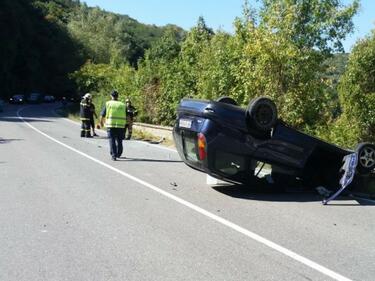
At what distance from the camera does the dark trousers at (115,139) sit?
13383mm

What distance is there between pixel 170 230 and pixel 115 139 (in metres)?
7.31

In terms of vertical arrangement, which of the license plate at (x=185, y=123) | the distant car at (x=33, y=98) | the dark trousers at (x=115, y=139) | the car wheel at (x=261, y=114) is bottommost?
the distant car at (x=33, y=98)

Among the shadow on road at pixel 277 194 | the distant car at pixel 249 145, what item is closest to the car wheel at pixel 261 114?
the distant car at pixel 249 145

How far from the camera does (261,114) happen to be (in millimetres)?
8516

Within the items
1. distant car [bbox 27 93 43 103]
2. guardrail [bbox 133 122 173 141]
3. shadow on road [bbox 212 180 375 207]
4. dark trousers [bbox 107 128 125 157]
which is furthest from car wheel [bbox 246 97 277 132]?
distant car [bbox 27 93 43 103]

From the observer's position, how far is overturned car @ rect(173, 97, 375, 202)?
27.6 ft

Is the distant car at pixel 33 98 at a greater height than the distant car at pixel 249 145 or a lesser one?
lesser

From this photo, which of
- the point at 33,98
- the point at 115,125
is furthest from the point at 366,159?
the point at 33,98

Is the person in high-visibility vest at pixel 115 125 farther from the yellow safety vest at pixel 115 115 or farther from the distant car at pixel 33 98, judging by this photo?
the distant car at pixel 33 98

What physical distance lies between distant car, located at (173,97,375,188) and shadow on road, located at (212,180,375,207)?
0.71 ft

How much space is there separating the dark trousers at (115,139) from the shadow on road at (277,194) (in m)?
4.47

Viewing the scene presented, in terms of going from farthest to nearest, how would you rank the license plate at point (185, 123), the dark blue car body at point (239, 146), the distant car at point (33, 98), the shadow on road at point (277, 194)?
the distant car at point (33, 98) < the license plate at point (185, 123) < the shadow on road at point (277, 194) < the dark blue car body at point (239, 146)

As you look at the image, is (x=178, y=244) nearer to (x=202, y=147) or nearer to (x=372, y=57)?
(x=202, y=147)

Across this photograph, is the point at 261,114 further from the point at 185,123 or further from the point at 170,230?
the point at 170,230
